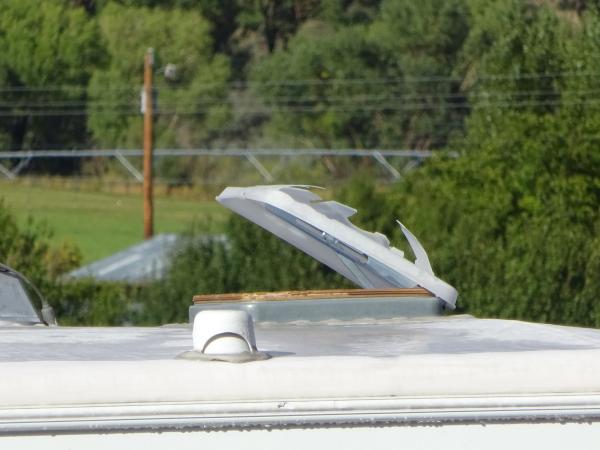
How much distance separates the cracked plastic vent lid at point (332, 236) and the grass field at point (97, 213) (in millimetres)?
48062

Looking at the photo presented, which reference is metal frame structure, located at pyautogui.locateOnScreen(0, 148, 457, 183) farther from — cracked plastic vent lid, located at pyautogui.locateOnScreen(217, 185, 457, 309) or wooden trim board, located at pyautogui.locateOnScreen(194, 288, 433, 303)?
wooden trim board, located at pyautogui.locateOnScreen(194, 288, 433, 303)

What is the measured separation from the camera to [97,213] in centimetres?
6072

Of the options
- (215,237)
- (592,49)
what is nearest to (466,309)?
(215,237)

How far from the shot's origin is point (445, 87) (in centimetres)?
6862

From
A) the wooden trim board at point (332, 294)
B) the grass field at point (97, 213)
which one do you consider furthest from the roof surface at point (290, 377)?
the grass field at point (97, 213)

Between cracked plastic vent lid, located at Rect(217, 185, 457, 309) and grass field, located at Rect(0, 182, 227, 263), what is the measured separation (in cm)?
4806

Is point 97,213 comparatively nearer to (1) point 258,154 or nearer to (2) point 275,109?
(1) point 258,154

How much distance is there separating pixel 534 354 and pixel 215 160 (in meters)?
66.4

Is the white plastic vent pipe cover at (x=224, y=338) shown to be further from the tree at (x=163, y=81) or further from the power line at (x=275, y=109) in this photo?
the tree at (x=163, y=81)

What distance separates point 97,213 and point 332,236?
5815 cm

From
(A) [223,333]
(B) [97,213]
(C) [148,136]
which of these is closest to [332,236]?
(A) [223,333]

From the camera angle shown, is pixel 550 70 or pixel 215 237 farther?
pixel 550 70

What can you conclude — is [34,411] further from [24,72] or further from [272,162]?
[24,72]

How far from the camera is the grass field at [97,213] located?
181 ft
